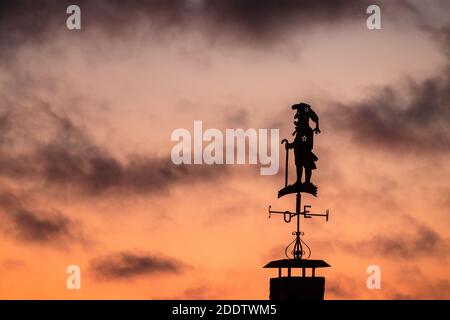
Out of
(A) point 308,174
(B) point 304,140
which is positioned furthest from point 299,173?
(B) point 304,140

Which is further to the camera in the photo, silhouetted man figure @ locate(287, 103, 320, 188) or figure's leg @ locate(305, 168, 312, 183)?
figure's leg @ locate(305, 168, 312, 183)

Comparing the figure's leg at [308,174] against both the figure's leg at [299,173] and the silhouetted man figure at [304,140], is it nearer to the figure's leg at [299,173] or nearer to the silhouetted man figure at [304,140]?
the silhouetted man figure at [304,140]

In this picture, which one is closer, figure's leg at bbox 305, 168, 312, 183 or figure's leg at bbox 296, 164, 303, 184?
figure's leg at bbox 296, 164, 303, 184

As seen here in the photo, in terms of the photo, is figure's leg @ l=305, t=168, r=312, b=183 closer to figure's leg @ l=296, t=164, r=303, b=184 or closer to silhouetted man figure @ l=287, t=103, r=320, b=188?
silhouetted man figure @ l=287, t=103, r=320, b=188

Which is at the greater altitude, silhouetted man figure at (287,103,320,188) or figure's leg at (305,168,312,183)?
silhouetted man figure at (287,103,320,188)

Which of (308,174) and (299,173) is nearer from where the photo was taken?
(299,173)

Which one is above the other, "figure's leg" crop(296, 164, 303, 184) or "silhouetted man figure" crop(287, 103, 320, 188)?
"silhouetted man figure" crop(287, 103, 320, 188)

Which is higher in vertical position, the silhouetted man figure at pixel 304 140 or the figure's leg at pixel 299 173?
the silhouetted man figure at pixel 304 140

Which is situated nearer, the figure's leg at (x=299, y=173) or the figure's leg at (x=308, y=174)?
the figure's leg at (x=299, y=173)

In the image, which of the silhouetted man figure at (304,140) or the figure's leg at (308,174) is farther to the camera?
the figure's leg at (308,174)

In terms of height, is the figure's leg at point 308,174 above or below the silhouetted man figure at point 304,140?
below

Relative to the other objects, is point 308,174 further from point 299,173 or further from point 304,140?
point 304,140
